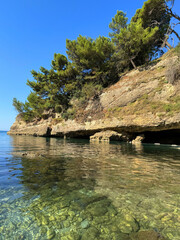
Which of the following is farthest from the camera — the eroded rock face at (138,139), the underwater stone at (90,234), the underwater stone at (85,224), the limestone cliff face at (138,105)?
the eroded rock face at (138,139)

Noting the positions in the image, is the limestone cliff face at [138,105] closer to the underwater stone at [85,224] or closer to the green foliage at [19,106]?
the underwater stone at [85,224]

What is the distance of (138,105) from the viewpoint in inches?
571

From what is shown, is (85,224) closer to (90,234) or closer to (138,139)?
(90,234)

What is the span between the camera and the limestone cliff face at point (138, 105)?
12.3 metres

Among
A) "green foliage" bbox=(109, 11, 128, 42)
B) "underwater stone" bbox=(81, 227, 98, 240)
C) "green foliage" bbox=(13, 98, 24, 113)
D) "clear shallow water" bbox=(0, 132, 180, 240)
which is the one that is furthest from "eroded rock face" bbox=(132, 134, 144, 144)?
"green foliage" bbox=(13, 98, 24, 113)

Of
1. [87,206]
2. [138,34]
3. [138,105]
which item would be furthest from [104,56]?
[87,206]

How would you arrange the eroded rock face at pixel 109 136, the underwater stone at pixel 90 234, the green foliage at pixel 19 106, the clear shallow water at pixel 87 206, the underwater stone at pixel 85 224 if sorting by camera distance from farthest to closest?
1. the green foliage at pixel 19 106
2. the eroded rock face at pixel 109 136
3. the underwater stone at pixel 85 224
4. the clear shallow water at pixel 87 206
5. the underwater stone at pixel 90 234

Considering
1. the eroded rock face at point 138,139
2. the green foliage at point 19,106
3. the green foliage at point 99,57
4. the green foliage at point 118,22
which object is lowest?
the eroded rock face at point 138,139

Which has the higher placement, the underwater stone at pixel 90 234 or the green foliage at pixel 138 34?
the green foliage at pixel 138 34

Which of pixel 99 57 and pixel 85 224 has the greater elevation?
pixel 99 57

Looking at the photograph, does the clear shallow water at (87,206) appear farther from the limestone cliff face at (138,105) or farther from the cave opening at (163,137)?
the cave opening at (163,137)

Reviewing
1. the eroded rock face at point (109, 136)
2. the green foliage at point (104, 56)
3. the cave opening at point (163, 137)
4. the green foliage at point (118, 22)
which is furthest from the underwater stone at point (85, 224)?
the green foliage at point (118, 22)

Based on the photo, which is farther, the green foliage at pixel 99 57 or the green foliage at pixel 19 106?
the green foliage at pixel 19 106

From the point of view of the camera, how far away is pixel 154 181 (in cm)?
344
